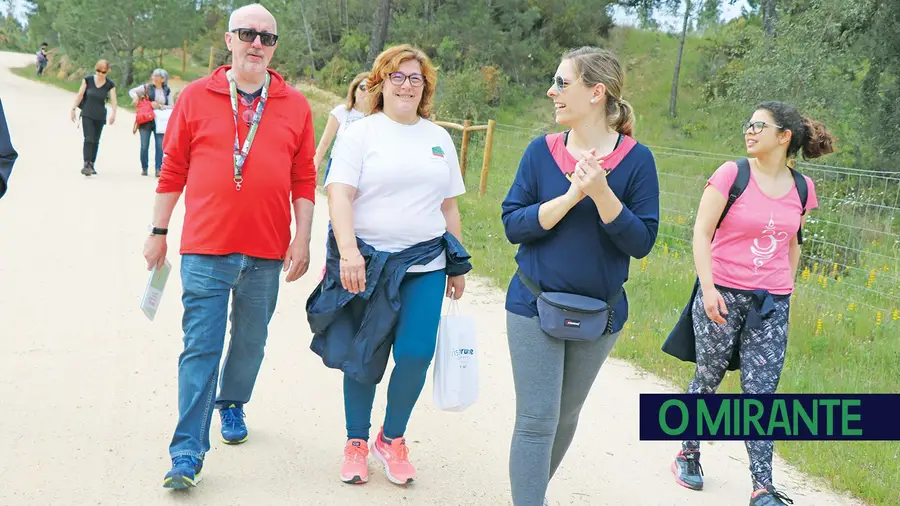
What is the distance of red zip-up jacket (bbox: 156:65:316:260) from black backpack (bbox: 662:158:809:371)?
6.78 feet

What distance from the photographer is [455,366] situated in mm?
4055

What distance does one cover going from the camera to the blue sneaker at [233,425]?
4535 mm

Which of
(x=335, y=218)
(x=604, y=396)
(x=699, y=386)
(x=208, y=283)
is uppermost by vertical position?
(x=335, y=218)

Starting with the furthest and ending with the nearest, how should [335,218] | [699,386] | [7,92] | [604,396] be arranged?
[7,92]
[604,396]
[699,386]
[335,218]

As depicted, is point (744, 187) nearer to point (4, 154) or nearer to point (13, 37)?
point (4, 154)

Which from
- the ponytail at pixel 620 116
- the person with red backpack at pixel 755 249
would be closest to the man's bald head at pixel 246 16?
the ponytail at pixel 620 116

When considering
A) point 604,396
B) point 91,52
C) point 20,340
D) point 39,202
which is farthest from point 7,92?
point 604,396

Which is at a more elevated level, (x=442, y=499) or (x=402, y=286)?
Result: (x=402, y=286)

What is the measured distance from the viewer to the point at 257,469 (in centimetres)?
427

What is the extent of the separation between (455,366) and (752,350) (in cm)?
142

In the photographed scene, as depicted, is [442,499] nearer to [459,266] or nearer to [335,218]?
[459,266]

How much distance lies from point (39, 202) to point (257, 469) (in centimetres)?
843

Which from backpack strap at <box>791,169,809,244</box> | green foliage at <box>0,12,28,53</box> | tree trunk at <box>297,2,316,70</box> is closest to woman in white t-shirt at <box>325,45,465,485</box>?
backpack strap at <box>791,169,809,244</box>

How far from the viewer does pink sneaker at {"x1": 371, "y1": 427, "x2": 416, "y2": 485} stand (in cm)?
418
